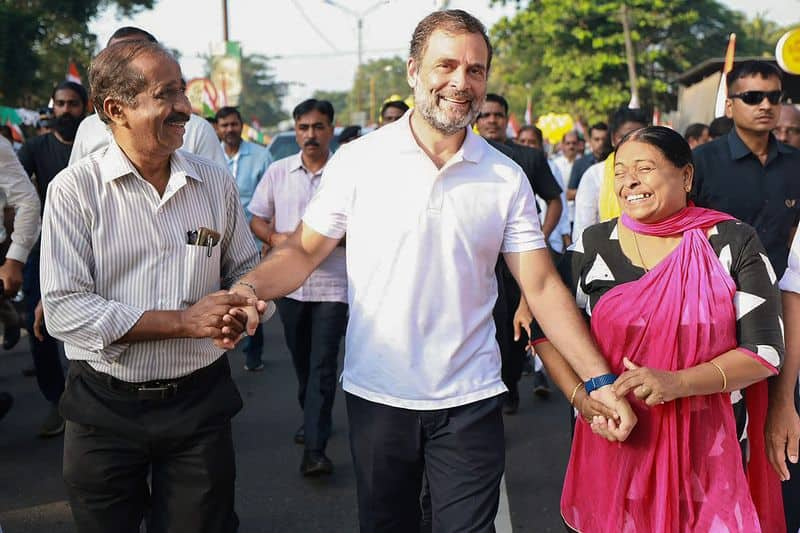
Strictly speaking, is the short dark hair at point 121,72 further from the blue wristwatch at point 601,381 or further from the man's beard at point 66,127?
the man's beard at point 66,127

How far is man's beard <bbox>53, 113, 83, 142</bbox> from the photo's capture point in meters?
5.74

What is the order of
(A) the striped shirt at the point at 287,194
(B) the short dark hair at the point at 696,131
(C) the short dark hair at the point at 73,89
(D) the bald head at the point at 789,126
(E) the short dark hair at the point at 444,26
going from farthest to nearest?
(B) the short dark hair at the point at 696,131
(D) the bald head at the point at 789,126
(C) the short dark hair at the point at 73,89
(A) the striped shirt at the point at 287,194
(E) the short dark hair at the point at 444,26

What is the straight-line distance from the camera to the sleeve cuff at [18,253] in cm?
437

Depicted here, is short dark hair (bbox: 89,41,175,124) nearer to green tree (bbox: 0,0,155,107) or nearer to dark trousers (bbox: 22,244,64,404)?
dark trousers (bbox: 22,244,64,404)

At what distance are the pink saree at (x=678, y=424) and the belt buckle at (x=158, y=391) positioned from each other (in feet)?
4.47

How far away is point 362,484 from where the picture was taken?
290 cm

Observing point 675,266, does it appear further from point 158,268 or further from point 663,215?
point 158,268

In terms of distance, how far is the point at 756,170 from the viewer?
4.07 m

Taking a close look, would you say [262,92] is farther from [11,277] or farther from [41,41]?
[11,277]

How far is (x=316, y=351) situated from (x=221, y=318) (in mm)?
2564

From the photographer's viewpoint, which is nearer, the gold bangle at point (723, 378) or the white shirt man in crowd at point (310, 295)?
the gold bangle at point (723, 378)

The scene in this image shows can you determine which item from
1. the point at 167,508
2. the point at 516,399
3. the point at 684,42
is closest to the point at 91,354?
the point at 167,508

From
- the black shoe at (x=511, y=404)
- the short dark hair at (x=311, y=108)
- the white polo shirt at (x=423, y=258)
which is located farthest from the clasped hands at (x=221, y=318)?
the black shoe at (x=511, y=404)

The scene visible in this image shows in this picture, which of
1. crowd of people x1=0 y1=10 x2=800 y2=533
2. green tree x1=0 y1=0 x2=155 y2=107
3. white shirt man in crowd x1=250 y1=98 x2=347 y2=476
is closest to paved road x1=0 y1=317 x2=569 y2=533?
white shirt man in crowd x1=250 y1=98 x2=347 y2=476
